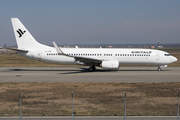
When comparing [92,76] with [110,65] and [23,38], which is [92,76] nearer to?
[110,65]

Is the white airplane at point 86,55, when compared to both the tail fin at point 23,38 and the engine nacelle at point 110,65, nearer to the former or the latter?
the tail fin at point 23,38

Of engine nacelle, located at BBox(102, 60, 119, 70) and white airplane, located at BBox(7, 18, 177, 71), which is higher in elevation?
white airplane, located at BBox(7, 18, 177, 71)

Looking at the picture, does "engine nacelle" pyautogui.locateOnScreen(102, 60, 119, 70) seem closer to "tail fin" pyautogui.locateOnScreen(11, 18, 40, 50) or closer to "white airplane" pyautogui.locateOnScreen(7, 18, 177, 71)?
"white airplane" pyautogui.locateOnScreen(7, 18, 177, 71)

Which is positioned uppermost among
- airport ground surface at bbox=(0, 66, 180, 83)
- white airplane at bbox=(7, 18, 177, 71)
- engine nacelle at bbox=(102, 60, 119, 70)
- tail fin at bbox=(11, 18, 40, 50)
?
tail fin at bbox=(11, 18, 40, 50)

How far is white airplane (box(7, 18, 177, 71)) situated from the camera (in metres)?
33.3

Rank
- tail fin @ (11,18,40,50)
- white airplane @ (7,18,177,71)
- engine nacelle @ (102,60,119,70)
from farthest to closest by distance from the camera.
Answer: tail fin @ (11,18,40,50) < white airplane @ (7,18,177,71) < engine nacelle @ (102,60,119,70)

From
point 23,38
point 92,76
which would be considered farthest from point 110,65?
point 23,38

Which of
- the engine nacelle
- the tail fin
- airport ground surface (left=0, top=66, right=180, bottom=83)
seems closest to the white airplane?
the tail fin

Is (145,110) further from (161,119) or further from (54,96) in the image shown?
(54,96)

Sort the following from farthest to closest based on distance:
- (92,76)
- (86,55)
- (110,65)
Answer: (86,55) → (110,65) → (92,76)

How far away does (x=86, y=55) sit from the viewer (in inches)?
1342

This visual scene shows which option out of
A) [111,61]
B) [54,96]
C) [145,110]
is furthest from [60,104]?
[111,61]

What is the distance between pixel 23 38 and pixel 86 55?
11.1 m

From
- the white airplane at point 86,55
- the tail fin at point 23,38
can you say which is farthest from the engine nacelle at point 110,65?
the tail fin at point 23,38
